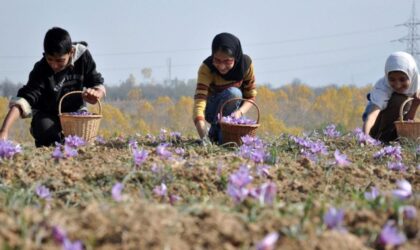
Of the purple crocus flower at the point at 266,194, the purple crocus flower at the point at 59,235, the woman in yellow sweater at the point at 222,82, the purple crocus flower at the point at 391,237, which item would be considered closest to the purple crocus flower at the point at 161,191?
the purple crocus flower at the point at 266,194

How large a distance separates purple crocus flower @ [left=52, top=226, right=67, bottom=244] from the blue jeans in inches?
128

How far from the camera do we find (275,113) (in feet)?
49.8

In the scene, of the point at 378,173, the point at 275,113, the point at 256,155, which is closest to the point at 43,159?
the point at 256,155

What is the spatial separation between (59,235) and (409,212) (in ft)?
2.78

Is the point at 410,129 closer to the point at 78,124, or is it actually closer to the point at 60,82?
the point at 78,124

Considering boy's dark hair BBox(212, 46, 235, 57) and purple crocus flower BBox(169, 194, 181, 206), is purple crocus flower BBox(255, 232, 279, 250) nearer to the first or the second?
purple crocus flower BBox(169, 194, 181, 206)

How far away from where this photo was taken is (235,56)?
14.7 feet

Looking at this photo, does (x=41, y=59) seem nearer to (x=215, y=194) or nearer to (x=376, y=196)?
(x=215, y=194)

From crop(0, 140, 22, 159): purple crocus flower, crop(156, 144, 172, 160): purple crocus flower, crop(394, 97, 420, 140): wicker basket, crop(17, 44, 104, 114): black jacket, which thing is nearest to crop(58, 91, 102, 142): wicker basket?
crop(17, 44, 104, 114): black jacket

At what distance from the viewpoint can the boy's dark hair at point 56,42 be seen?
13.0 ft

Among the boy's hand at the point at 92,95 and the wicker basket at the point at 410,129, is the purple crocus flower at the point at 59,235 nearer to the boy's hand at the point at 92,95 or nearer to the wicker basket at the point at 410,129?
the boy's hand at the point at 92,95

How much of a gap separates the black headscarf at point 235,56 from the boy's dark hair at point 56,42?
43.2 inches

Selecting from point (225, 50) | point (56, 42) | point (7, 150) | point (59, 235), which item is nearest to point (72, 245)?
point (59, 235)

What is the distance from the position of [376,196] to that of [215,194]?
72 cm
